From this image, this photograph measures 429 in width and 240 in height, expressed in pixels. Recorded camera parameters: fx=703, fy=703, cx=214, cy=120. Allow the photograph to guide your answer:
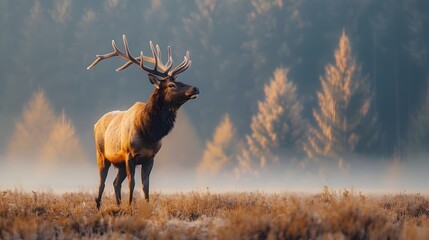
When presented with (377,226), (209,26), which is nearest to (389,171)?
(209,26)

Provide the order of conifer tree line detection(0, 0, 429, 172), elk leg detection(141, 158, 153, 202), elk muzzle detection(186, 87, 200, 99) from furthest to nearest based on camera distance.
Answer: conifer tree line detection(0, 0, 429, 172), elk leg detection(141, 158, 153, 202), elk muzzle detection(186, 87, 200, 99)

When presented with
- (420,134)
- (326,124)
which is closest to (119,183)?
(326,124)

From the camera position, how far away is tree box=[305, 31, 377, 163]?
3444cm

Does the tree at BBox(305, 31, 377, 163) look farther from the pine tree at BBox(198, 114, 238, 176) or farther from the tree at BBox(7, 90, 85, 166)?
the tree at BBox(7, 90, 85, 166)

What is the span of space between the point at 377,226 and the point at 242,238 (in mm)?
1762

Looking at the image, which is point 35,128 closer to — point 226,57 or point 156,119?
point 226,57

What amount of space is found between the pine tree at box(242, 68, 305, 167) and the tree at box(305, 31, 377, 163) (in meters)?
1.08

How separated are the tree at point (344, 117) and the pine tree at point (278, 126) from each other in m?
1.08

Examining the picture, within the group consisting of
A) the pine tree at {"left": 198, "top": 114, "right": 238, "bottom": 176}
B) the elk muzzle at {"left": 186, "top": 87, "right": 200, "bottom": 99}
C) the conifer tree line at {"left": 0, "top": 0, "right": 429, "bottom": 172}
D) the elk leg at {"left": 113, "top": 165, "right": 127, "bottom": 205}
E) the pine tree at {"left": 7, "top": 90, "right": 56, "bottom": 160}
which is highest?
the conifer tree line at {"left": 0, "top": 0, "right": 429, "bottom": 172}

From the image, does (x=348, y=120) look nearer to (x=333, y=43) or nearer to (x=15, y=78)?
(x=333, y=43)

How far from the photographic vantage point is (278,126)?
118ft

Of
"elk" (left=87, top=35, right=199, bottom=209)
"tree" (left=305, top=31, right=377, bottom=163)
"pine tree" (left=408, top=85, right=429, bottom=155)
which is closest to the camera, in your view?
"elk" (left=87, top=35, right=199, bottom=209)

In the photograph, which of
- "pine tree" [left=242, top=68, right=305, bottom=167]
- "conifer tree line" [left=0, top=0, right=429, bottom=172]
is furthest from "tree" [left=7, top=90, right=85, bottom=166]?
"pine tree" [left=242, top=68, right=305, bottom=167]

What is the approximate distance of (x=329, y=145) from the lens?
3434cm
